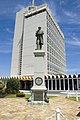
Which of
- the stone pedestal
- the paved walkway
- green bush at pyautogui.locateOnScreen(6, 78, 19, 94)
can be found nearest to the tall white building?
green bush at pyautogui.locateOnScreen(6, 78, 19, 94)

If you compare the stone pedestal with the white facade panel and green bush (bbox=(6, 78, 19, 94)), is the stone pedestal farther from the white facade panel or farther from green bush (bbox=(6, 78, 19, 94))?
the white facade panel

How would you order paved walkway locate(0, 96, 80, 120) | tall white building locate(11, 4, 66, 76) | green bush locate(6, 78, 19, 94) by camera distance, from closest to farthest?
paved walkway locate(0, 96, 80, 120), green bush locate(6, 78, 19, 94), tall white building locate(11, 4, 66, 76)

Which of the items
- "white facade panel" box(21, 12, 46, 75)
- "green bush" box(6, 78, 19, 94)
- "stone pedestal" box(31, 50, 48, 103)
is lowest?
"green bush" box(6, 78, 19, 94)

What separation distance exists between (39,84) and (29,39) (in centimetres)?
5468

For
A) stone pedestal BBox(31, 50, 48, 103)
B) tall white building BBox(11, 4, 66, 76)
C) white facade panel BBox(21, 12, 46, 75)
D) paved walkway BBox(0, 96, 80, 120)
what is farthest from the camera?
white facade panel BBox(21, 12, 46, 75)

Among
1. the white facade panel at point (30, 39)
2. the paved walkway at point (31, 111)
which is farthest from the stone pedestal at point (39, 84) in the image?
the white facade panel at point (30, 39)

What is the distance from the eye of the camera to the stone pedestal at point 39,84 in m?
16.7

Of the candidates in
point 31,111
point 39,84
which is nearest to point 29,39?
point 39,84

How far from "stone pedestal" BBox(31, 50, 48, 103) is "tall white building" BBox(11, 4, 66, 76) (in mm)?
42765

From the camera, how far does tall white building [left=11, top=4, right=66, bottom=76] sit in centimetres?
6550

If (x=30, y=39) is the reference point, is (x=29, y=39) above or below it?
above

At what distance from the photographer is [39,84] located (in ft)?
55.6

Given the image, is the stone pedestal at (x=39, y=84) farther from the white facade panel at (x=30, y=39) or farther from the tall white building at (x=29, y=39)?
the white facade panel at (x=30, y=39)

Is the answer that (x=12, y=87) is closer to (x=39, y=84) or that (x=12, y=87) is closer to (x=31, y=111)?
(x=39, y=84)
